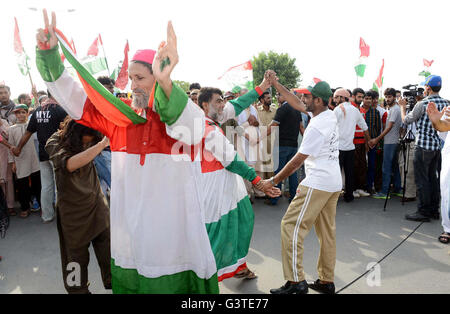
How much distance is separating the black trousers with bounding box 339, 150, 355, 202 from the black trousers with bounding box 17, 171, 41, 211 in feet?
19.3

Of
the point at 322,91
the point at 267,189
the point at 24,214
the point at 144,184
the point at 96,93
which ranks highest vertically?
the point at 322,91

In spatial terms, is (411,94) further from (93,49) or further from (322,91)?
(93,49)

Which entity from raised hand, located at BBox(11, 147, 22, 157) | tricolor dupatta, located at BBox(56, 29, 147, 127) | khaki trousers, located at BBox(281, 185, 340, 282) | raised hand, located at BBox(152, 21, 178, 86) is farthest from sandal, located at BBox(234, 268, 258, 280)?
raised hand, located at BBox(11, 147, 22, 157)

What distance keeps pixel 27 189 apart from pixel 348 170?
6.07 meters

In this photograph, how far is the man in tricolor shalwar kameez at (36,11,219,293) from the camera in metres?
1.71

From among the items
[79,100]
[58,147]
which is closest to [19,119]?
[58,147]

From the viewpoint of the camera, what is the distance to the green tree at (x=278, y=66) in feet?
136

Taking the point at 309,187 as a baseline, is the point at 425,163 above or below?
below

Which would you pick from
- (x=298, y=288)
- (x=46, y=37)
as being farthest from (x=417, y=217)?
(x=46, y=37)

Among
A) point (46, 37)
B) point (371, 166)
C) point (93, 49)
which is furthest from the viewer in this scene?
point (93, 49)

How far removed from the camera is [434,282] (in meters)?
3.25

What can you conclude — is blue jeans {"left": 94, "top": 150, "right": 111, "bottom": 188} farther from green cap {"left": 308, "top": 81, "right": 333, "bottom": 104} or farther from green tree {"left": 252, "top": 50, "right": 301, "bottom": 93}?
green tree {"left": 252, "top": 50, "right": 301, "bottom": 93}

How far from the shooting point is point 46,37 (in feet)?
5.42

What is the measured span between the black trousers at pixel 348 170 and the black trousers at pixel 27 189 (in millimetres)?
5878
